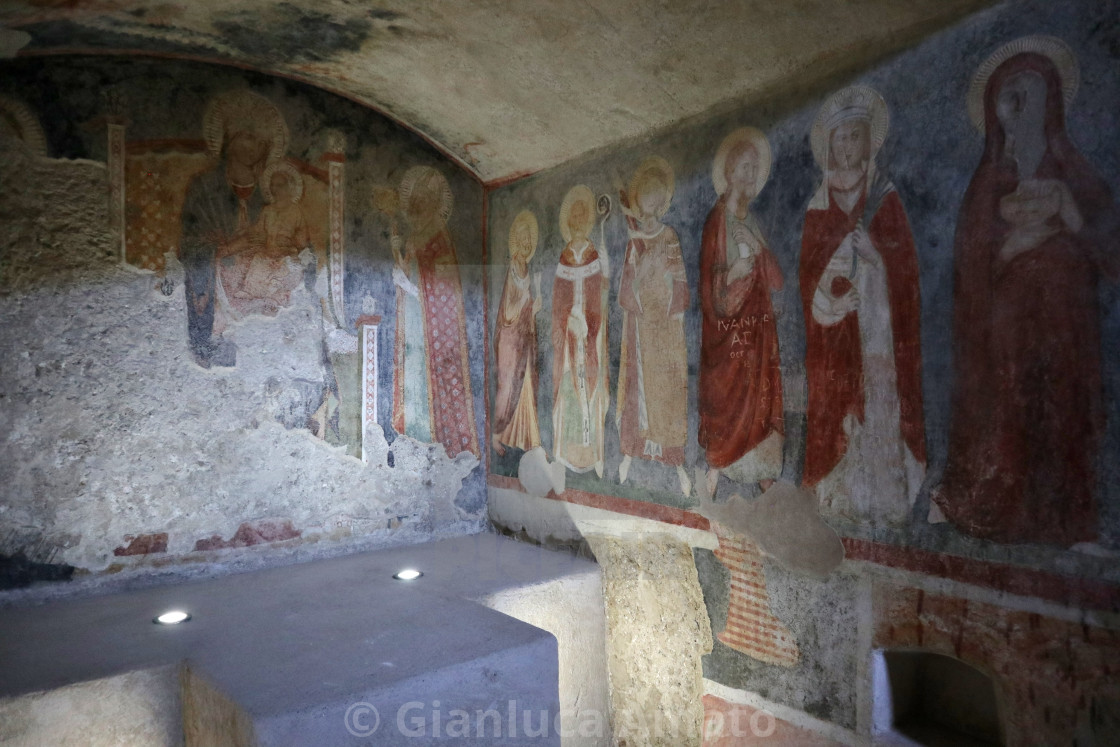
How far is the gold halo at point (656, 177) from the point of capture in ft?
13.1

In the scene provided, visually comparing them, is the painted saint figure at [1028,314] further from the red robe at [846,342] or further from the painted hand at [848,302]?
the painted hand at [848,302]

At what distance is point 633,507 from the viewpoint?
4.21 m

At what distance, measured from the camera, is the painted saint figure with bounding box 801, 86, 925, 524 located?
2.90 meters

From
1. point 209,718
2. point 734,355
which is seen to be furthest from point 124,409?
point 734,355

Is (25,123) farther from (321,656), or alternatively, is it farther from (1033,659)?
(1033,659)

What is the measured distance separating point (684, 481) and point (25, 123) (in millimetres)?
3771

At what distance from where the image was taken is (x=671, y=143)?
13.0 ft

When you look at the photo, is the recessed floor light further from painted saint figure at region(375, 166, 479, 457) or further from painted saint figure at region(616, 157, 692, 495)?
painted saint figure at region(616, 157, 692, 495)

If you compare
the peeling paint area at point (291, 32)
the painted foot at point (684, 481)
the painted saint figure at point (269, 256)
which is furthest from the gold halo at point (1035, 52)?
the painted saint figure at point (269, 256)

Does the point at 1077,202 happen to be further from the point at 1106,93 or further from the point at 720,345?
the point at 720,345

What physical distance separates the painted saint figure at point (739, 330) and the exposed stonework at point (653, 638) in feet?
1.87

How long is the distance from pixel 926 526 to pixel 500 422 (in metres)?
2.96

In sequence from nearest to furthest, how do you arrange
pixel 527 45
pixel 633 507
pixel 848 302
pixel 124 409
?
pixel 848 302, pixel 527 45, pixel 124 409, pixel 633 507

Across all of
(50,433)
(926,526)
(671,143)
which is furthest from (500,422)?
(926,526)
